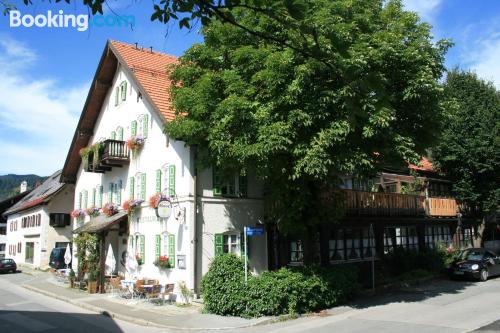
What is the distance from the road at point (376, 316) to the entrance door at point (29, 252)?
23493 mm

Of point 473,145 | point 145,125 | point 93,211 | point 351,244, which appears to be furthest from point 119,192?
point 473,145

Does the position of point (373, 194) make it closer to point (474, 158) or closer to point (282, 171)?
point (474, 158)

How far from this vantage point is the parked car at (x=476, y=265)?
21.1 metres

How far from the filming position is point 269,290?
46.6ft

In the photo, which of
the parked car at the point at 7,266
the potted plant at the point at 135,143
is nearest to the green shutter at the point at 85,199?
the potted plant at the point at 135,143

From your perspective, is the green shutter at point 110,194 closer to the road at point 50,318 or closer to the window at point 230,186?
the road at point 50,318

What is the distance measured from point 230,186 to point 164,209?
280 centimetres

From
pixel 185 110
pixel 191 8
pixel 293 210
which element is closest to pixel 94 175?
pixel 185 110

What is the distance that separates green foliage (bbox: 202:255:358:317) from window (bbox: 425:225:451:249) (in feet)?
44.0

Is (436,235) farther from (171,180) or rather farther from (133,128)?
(133,128)

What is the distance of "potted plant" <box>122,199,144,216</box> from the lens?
20.9 meters

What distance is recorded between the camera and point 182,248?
1772cm

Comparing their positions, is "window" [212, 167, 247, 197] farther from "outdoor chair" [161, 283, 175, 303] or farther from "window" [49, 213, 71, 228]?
"window" [49, 213, 71, 228]

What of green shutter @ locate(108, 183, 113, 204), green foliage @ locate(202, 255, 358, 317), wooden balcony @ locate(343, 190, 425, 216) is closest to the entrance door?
green shutter @ locate(108, 183, 113, 204)
